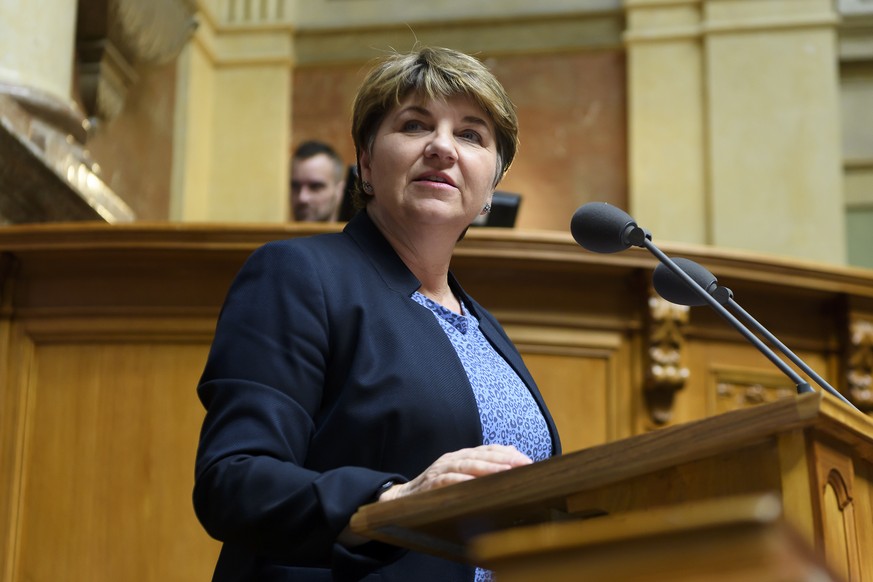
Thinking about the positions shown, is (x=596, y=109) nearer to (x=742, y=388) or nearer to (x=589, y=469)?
(x=742, y=388)

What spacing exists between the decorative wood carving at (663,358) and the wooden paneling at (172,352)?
0.02 m

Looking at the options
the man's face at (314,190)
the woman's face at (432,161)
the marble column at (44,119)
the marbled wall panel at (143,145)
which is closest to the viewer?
the woman's face at (432,161)

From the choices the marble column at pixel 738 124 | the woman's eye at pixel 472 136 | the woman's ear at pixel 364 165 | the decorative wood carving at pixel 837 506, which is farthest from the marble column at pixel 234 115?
the decorative wood carving at pixel 837 506

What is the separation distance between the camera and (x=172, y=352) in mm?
3445

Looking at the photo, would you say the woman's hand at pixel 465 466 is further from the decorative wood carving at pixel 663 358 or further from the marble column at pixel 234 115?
the marble column at pixel 234 115

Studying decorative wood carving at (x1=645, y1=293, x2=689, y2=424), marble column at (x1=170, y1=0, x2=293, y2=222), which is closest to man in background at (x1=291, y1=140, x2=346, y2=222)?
marble column at (x1=170, y1=0, x2=293, y2=222)

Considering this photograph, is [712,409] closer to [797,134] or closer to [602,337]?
[602,337]

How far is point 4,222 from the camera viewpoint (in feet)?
14.3

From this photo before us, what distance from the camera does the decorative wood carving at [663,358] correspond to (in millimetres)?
3566

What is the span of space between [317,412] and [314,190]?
386 centimetres

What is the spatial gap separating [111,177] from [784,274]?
406 centimetres

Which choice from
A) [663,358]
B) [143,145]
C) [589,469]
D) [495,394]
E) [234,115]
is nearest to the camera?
[589,469]

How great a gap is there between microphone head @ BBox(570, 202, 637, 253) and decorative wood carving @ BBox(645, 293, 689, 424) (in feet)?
5.20

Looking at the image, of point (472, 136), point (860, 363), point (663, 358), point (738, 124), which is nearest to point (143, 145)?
point (738, 124)
